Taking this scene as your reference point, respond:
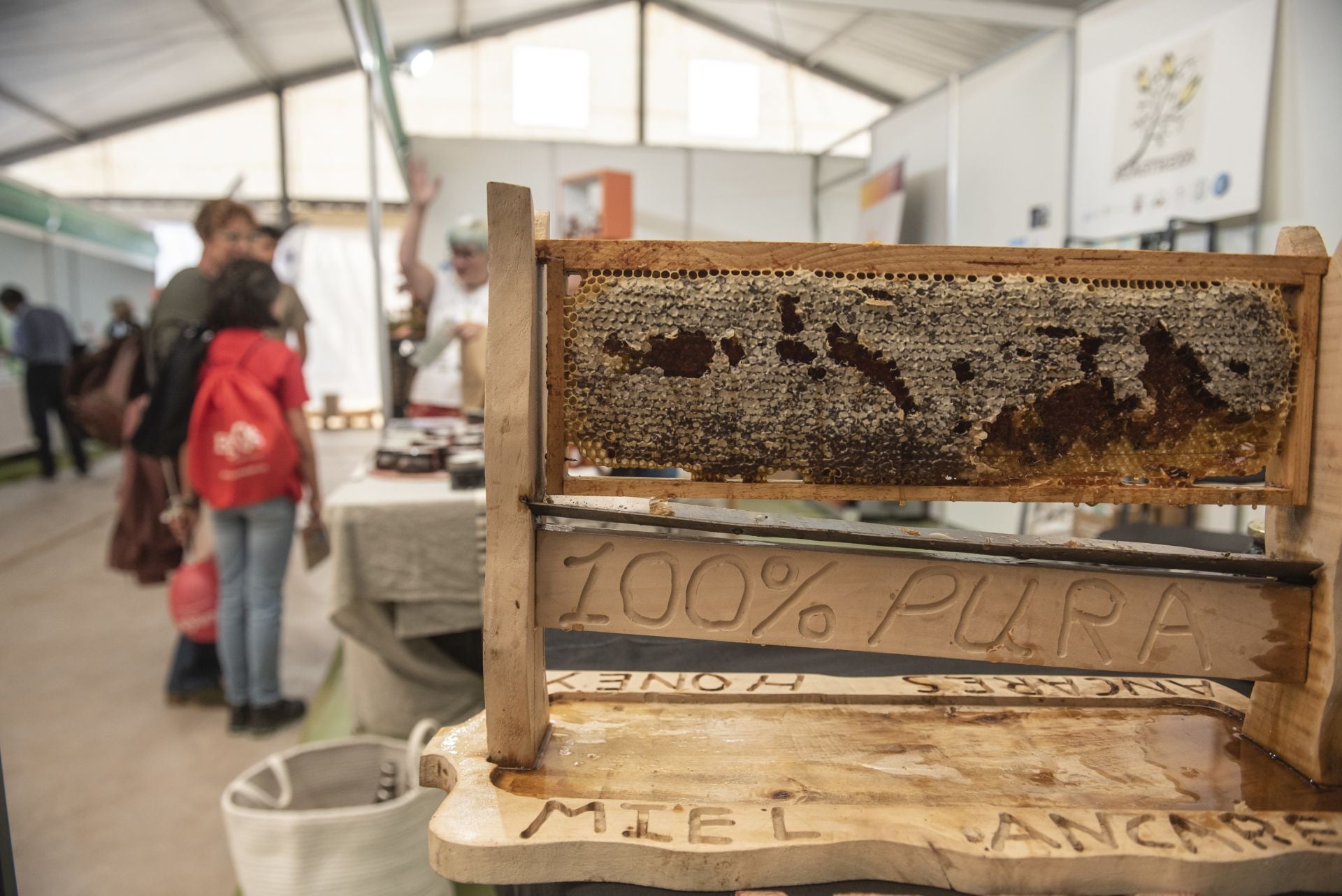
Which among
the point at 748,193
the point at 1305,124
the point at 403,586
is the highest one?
the point at 748,193

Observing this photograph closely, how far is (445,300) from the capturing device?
11.8ft

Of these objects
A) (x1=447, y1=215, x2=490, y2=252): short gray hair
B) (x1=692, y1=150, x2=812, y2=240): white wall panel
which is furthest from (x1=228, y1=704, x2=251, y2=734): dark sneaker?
(x1=692, y1=150, x2=812, y2=240): white wall panel

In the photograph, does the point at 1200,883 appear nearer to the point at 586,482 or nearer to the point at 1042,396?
the point at 1042,396

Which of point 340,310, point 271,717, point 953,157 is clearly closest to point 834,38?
point 953,157

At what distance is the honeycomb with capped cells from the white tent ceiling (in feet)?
9.96

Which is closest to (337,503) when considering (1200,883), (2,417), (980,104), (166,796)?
(166,796)

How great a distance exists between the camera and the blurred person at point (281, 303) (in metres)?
2.70

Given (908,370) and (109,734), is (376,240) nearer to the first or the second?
(109,734)

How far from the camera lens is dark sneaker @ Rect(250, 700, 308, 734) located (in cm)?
279

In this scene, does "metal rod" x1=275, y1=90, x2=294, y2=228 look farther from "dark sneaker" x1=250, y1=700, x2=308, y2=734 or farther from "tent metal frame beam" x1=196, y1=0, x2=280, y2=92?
"dark sneaker" x1=250, y1=700, x2=308, y2=734

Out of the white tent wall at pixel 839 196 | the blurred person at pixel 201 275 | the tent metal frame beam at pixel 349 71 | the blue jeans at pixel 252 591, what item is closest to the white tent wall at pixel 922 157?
the white tent wall at pixel 839 196

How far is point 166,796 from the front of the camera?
2398 millimetres

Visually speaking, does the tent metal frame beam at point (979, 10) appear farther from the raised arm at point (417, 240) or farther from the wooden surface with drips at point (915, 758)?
the wooden surface with drips at point (915, 758)

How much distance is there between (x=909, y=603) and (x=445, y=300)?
9.99 ft
